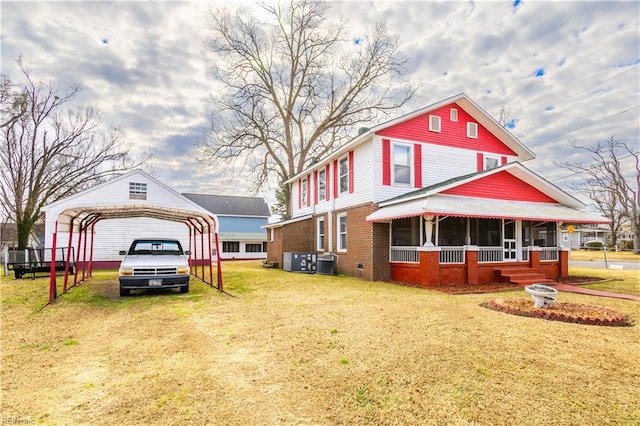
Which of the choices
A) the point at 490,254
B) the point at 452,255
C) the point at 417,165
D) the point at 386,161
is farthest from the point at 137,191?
the point at 490,254

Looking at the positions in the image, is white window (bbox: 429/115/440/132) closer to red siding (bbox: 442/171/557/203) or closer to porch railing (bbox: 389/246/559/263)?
red siding (bbox: 442/171/557/203)

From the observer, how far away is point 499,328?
20.7ft

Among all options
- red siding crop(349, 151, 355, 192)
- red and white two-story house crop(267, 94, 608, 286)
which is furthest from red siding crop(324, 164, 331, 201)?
red siding crop(349, 151, 355, 192)

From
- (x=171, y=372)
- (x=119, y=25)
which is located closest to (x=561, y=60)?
(x=119, y=25)

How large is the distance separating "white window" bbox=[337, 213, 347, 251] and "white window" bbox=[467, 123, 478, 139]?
24.0ft

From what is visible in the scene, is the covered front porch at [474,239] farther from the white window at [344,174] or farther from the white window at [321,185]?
the white window at [321,185]

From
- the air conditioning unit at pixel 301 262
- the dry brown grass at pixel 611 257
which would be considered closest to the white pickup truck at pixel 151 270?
the air conditioning unit at pixel 301 262

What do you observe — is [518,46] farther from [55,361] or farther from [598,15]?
[55,361]

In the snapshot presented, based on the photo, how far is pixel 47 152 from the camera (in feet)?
81.4

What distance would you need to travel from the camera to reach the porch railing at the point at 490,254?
541 inches

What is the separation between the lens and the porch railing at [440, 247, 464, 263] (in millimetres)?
12945

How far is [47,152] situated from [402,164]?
2510 cm

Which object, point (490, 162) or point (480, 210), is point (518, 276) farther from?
point (490, 162)

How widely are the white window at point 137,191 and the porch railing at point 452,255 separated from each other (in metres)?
19.1
